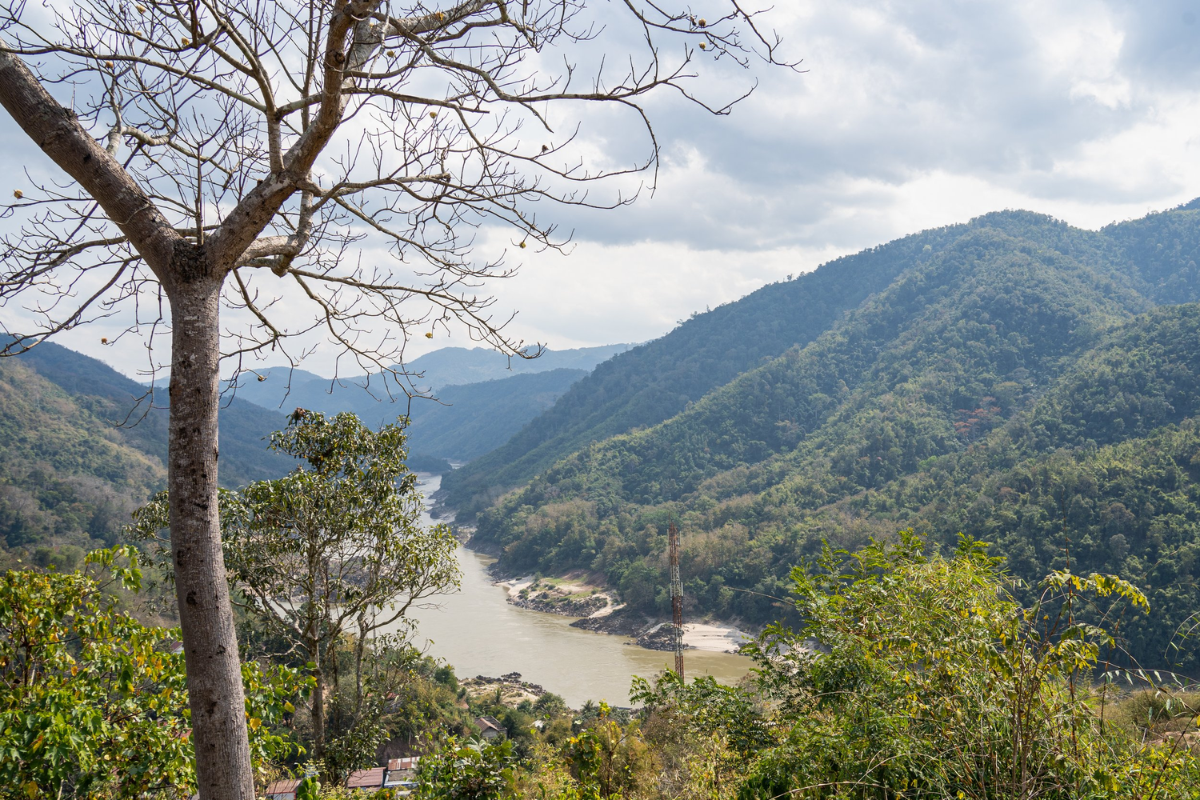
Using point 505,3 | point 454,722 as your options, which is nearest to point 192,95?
point 505,3

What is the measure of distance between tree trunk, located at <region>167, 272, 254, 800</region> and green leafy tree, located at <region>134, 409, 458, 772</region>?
143 inches

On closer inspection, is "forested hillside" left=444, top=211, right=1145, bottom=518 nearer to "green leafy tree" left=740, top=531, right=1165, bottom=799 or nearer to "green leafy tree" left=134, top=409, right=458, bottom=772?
"green leafy tree" left=134, top=409, right=458, bottom=772

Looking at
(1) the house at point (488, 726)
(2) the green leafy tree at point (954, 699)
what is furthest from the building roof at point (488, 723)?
(2) the green leafy tree at point (954, 699)

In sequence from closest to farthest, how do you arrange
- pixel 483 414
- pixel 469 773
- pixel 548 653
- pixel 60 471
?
1. pixel 469 773
2. pixel 548 653
3. pixel 60 471
4. pixel 483 414

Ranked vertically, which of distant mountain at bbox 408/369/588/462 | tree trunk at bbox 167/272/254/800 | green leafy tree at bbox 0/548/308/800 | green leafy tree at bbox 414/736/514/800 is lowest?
green leafy tree at bbox 414/736/514/800

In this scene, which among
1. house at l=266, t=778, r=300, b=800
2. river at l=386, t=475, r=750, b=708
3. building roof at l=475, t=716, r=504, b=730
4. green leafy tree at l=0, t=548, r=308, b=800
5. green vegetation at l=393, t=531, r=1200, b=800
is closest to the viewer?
green vegetation at l=393, t=531, r=1200, b=800

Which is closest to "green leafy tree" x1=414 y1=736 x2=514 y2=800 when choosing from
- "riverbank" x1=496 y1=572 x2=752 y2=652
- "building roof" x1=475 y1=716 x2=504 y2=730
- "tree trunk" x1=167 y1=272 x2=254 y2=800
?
"tree trunk" x1=167 y1=272 x2=254 y2=800

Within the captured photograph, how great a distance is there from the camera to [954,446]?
44.7 meters

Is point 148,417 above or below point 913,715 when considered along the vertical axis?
above

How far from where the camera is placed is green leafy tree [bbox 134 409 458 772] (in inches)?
209

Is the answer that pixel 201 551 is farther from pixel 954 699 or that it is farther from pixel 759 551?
pixel 759 551

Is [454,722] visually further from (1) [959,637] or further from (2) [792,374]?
(2) [792,374]

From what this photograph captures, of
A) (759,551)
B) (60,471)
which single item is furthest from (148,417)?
(759,551)

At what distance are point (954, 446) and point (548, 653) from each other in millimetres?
30542
